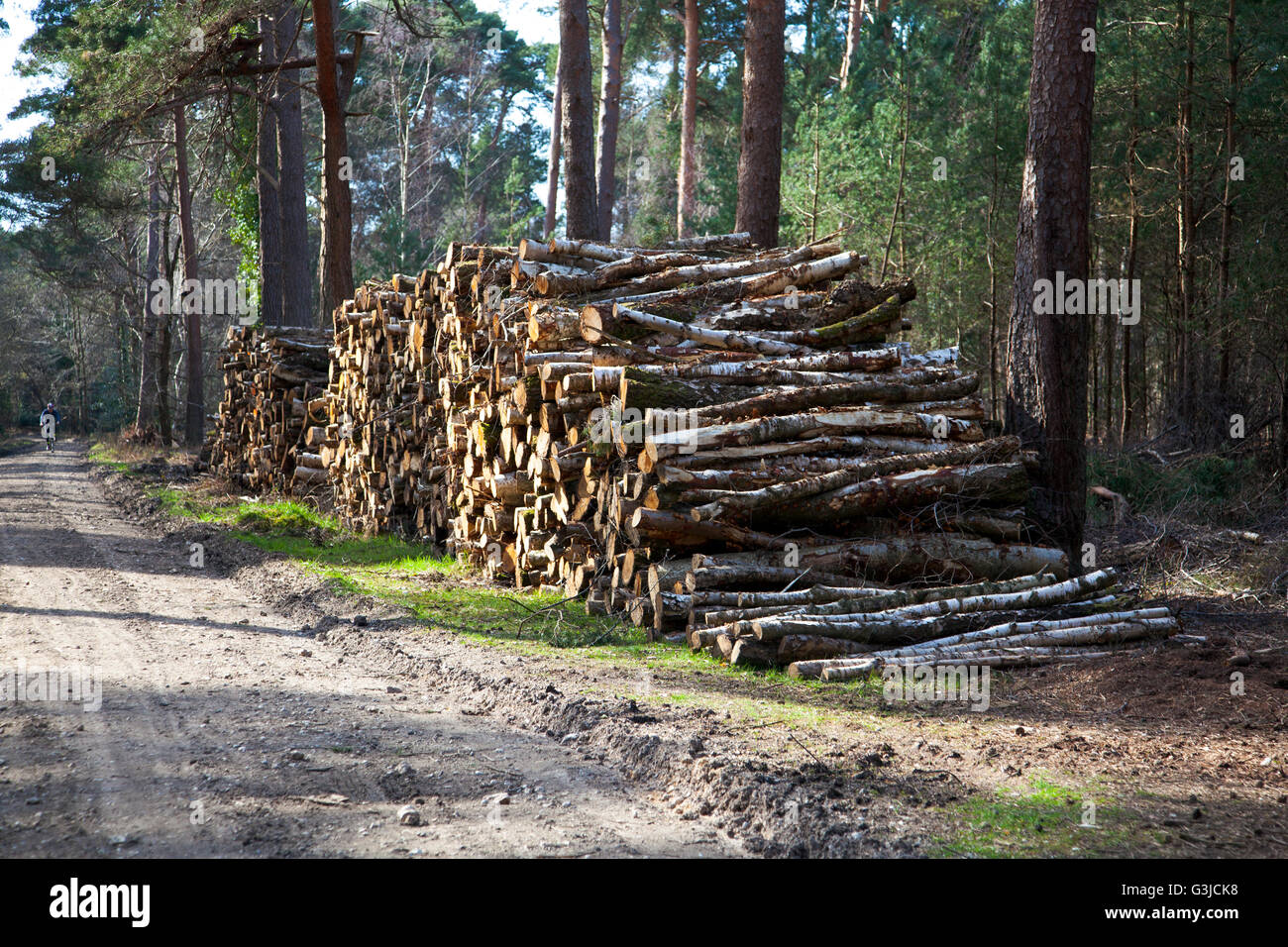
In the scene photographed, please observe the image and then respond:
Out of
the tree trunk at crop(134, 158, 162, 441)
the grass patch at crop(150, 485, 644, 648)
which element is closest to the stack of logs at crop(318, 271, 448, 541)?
the grass patch at crop(150, 485, 644, 648)

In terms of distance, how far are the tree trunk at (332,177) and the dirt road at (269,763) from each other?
9.03 metres

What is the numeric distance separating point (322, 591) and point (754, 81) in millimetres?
8667

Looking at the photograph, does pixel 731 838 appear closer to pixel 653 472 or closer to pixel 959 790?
pixel 959 790

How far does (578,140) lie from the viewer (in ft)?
49.3

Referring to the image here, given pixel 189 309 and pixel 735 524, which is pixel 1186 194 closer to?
pixel 735 524

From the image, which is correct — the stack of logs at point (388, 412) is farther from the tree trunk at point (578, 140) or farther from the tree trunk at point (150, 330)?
the tree trunk at point (150, 330)

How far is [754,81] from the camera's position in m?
13.1

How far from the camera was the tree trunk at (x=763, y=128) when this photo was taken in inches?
513

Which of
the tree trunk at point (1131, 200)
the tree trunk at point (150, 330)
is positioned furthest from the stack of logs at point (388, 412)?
the tree trunk at point (150, 330)

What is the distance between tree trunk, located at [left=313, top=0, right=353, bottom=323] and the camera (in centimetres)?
1520

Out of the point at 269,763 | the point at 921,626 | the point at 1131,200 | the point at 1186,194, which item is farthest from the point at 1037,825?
the point at 1131,200

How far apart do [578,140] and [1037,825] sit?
Result: 43.2 ft

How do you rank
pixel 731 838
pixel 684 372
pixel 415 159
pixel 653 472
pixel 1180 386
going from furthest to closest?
pixel 415 159, pixel 1180 386, pixel 684 372, pixel 653 472, pixel 731 838
